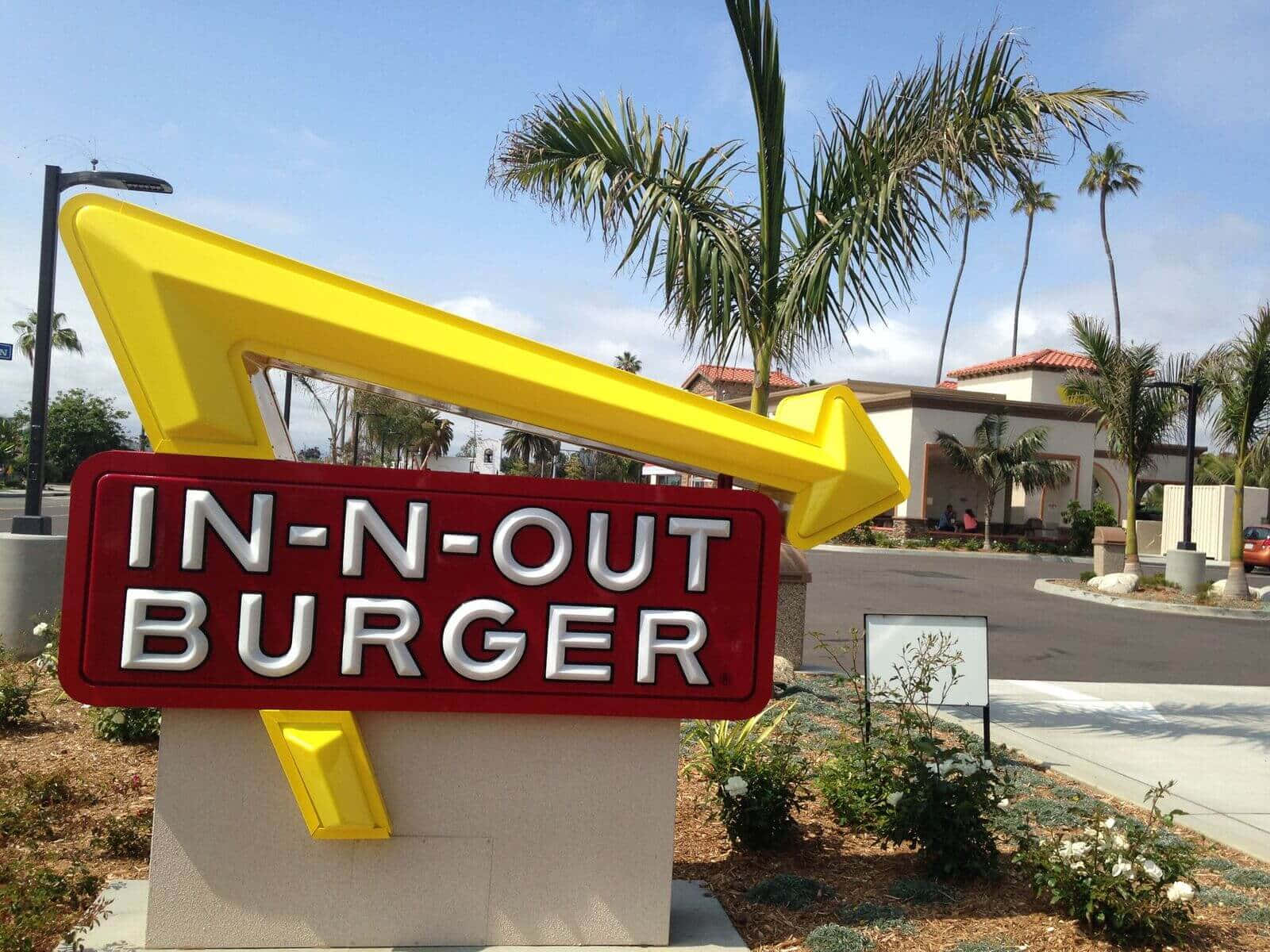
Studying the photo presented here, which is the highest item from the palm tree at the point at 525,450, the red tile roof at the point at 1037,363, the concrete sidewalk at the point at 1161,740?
the red tile roof at the point at 1037,363

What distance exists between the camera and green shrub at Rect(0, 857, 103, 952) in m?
3.53

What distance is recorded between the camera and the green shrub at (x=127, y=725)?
21.2ft

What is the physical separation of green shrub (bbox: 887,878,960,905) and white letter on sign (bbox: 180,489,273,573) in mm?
3070

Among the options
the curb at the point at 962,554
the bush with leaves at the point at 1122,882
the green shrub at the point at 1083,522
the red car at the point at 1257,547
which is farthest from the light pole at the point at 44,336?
the red car at the point at 1257,547

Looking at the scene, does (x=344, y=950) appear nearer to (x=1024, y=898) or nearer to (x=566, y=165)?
(x=1024, y=898)

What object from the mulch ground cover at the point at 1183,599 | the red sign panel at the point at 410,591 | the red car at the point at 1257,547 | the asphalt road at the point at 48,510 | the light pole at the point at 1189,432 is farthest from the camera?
the red car at the point at 1257,547

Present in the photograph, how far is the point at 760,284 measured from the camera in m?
7.83

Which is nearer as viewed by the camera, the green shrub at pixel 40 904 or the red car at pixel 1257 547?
the green shrub at pixel 40 904

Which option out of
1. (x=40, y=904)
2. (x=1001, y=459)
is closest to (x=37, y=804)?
(x=40, y=904)

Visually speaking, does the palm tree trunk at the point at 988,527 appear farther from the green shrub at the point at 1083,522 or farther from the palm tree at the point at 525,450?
the palm tree at the point at 525,450

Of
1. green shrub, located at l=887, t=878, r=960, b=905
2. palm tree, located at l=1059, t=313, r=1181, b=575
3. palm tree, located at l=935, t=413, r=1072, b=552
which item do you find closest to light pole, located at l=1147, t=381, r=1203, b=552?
palm tree, located at l=1059, t=313, r=1181, b=575

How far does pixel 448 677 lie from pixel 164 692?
101 cm

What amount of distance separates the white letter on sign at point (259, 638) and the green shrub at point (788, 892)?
2257mm

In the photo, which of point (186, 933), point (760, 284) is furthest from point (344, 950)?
point (760, 284)
